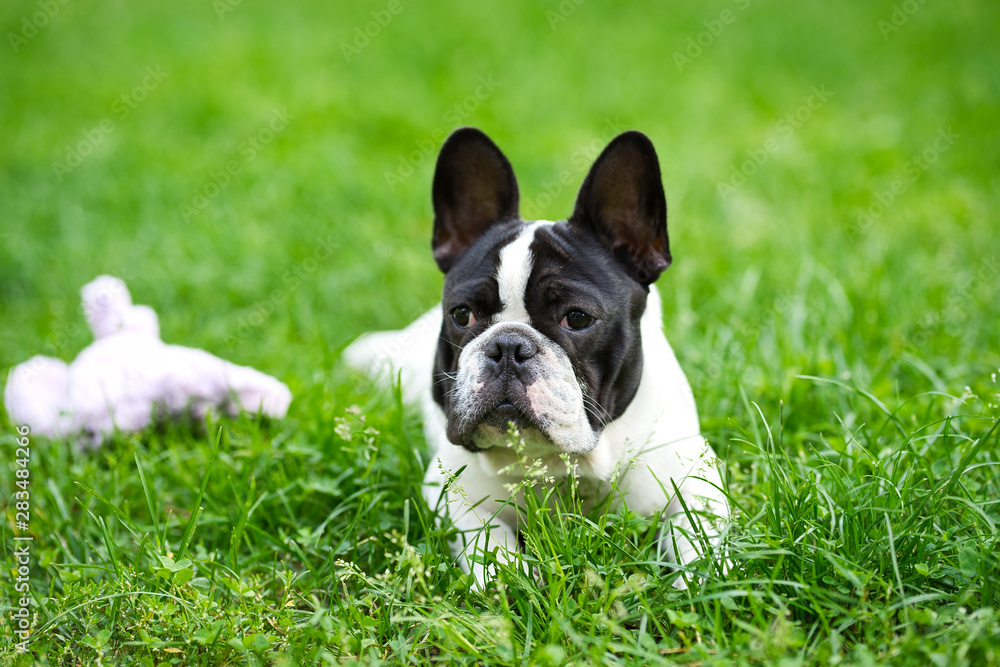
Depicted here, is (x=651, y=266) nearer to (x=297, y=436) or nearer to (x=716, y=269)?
(x=297, y=436)

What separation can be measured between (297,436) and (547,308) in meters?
1.44

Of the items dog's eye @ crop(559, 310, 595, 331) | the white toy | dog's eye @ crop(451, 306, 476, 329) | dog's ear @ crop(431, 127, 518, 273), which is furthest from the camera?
the white toy

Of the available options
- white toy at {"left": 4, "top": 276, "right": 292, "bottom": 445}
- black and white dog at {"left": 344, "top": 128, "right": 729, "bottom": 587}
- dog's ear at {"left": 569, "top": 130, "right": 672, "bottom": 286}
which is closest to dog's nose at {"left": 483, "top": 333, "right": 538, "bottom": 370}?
black and white dog at {"left": 344, "top": 128, "right": 729, "bottom": 587}

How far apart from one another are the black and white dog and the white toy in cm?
114

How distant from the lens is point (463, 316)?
2.98 m

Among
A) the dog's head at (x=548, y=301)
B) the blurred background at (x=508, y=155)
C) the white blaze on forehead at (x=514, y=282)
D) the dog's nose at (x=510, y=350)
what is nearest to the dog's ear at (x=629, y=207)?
the dog's head at (x=548, y=301)

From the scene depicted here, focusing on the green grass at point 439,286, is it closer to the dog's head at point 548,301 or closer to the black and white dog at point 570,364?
the black and white dog at point 570,364

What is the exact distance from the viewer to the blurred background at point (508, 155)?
4.74 metres

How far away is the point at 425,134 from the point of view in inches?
301

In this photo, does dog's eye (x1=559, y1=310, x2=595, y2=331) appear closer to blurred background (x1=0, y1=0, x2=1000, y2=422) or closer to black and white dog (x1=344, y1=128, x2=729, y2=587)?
black and white dog (x1=344, y1=128, x2=729, y2=587)

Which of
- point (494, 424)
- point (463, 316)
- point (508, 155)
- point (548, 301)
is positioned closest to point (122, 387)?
point (463, 316)

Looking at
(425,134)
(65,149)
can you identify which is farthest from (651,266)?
(65,149)

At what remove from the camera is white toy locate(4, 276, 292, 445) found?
371cm

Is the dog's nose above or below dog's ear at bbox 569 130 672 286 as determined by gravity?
below
